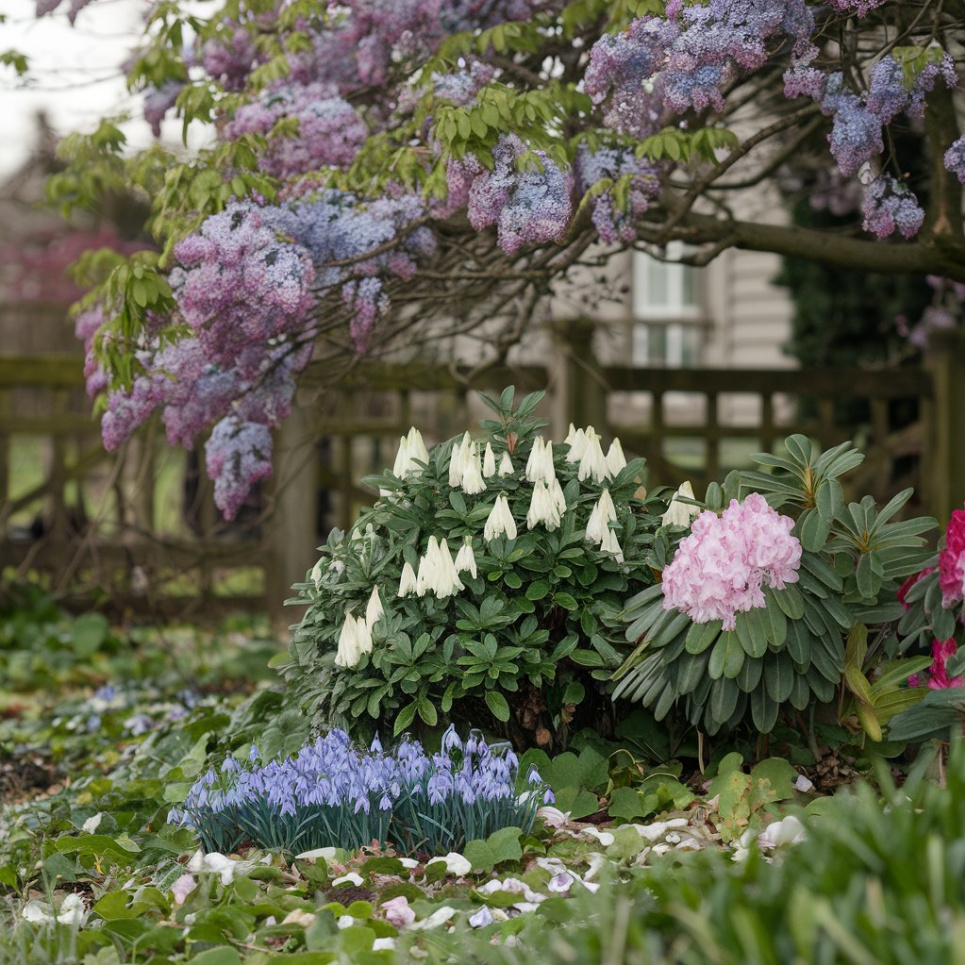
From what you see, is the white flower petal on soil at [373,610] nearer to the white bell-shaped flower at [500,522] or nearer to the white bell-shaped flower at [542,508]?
the white bell-shaped flower at [500,522]

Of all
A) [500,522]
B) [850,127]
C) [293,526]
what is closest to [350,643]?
[500,522]

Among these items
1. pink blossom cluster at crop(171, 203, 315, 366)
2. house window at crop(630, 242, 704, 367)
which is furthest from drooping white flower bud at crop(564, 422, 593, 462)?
house window at crop(630, 242, 704, 367)

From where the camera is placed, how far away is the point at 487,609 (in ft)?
10.6

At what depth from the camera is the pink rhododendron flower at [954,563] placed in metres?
2.88

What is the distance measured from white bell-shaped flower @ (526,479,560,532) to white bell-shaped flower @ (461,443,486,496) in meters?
0.16

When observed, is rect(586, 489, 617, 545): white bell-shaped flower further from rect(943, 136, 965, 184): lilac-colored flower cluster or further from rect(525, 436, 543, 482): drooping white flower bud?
rect(943, 136, 965, 184): lilac-colored flower cluster

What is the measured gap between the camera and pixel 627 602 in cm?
326

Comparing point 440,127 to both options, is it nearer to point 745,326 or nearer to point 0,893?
point 0,893

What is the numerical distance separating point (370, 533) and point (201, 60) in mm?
2845

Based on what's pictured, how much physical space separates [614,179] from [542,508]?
4.22 feet

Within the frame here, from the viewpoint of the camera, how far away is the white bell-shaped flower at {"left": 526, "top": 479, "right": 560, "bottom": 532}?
3.35 metres

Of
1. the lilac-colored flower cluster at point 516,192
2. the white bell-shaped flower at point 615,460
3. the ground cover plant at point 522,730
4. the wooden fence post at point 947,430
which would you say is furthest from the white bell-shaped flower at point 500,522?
the wooden fence post at point 947,430

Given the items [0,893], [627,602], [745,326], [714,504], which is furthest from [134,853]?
[745,326]

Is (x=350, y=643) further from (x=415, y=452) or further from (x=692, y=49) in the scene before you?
(x=692, y=49)
